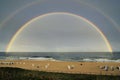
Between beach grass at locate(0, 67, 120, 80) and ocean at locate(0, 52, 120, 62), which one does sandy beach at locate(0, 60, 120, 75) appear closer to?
beach grass at locate(0, 67, 120, 80)

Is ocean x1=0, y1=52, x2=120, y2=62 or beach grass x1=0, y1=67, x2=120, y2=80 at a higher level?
ocean x1=0, y1=52, x2=120, y2=62

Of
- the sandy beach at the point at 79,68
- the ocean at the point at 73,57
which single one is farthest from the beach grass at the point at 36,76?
the ocean at the point at 73,57

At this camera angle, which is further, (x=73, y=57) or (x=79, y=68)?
(x=73, y=57)

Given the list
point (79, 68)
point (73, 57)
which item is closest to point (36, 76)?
point (79, 68)

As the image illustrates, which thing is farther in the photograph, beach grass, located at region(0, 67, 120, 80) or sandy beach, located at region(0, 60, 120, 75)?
sandy beach, located at region(0, 60, 120, 75)

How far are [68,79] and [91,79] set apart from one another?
1.78 metres

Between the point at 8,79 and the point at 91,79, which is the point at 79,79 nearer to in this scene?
the point at 91,79

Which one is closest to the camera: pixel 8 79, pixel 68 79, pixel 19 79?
pixel 8 79

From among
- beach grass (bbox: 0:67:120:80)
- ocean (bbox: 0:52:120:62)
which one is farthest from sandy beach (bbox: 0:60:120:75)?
ocean (bbox: 0:52:120:62)

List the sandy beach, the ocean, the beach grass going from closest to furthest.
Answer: the beach grass
the sandy beach
the ocean

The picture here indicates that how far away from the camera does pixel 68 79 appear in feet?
64.8

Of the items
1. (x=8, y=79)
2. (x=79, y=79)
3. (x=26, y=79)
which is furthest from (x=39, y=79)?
(x=79, y=79)

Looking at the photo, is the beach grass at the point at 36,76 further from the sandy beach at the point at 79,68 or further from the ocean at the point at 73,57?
the ocean at the point at 73,57

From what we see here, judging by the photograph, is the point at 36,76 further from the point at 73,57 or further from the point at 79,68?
the point at 73,57
